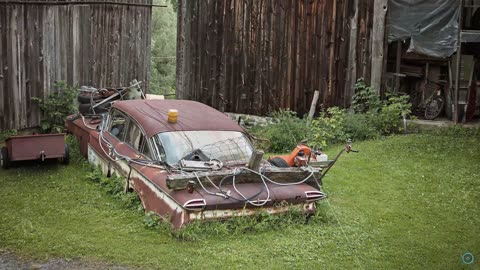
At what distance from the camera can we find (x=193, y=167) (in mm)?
7664

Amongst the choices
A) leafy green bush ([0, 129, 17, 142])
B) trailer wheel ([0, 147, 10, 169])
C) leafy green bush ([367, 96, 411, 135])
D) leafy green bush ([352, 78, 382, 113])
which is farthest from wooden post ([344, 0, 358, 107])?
trailer wheel ([0, 147, 10, 169])

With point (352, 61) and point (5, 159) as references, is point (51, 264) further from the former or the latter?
point (352, 61)

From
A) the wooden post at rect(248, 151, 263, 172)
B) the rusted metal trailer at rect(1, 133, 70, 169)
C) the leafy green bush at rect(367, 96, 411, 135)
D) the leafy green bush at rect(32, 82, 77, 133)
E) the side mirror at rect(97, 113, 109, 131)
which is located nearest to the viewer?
the wooden post at rect(248, 151, 263, 172)

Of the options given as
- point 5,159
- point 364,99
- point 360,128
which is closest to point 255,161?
point 5,159

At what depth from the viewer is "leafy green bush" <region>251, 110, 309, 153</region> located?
1215 cm

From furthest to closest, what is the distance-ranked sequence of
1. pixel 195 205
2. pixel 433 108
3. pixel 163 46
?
pixel 163 46, pixel 433 108, pixel 195 205

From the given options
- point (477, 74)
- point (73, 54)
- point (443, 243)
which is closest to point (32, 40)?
point (73, 54)

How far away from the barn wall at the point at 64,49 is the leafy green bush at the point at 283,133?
13.3 ft

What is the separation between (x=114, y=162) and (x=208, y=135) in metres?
1.53

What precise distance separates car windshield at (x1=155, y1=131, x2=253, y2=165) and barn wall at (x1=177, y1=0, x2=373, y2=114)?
5.88m

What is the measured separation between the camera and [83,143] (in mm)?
10750

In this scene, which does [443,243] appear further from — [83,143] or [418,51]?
[418,51]

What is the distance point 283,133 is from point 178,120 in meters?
4.22

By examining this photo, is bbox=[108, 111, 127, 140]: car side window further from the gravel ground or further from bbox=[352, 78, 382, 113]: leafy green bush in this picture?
bbox=[352, 78, 382, 113]: leafy green bush
